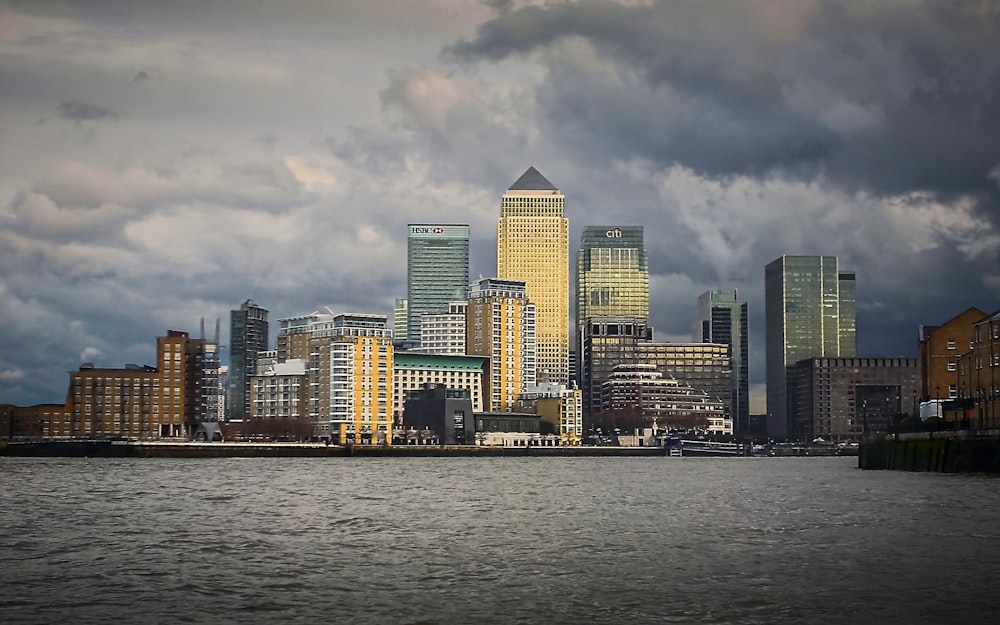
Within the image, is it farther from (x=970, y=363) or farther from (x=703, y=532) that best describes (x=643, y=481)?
(x=703, y=532)

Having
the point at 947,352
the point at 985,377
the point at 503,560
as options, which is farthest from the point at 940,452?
the point at 503,560

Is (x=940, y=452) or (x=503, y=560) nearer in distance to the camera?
(x=503, y=560)

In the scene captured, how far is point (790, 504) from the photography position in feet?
275

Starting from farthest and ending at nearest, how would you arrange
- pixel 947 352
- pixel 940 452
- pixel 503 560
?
pixel 947 352
pixel 940 452
pixel 503 560

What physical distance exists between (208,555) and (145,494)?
2016 inches

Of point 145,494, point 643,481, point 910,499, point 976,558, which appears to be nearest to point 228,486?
point 145,494

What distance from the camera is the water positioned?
123 ft

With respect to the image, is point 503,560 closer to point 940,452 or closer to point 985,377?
point 940,452

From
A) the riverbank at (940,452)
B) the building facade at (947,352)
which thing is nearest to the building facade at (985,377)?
the riverbank at (940,452)

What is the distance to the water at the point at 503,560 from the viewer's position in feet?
123

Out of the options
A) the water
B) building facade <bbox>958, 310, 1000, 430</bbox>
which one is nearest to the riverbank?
building facade <bbox>958, 310, 1000, 430</bbox>

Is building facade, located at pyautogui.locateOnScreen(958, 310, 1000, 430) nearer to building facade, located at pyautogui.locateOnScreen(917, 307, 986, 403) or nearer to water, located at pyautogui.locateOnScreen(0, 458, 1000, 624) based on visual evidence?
building facade, located at pyautogui.locateOnScreen(917, 307, 986, 403)

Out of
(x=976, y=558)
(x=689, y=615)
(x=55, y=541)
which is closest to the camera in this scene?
(x=689, y=615)

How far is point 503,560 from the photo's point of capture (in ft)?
163
